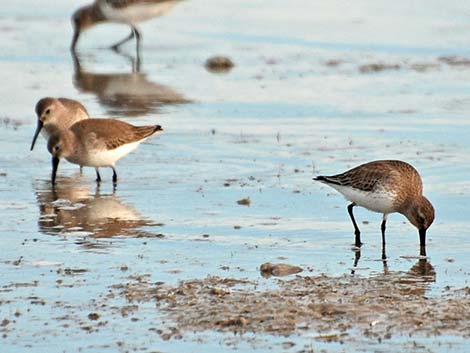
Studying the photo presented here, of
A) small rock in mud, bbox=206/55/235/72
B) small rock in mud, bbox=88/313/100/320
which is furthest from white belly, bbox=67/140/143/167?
small rock in mud, bbox=206/55/235/72

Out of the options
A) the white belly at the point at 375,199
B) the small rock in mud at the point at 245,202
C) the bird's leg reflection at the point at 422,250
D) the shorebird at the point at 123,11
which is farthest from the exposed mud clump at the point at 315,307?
the shorebird at the point at 123,11

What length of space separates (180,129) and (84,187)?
2.84 m

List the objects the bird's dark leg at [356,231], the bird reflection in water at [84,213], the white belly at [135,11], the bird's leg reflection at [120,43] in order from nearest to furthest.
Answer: the bird's dark leg at [356,231] < the bird reflection in water at [84,213] < the bird's leg reflection at [120,43] < the white belly at [135,11]

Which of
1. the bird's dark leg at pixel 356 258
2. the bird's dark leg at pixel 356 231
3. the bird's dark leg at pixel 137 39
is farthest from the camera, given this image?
the bird's dark leg at pixel 137 39

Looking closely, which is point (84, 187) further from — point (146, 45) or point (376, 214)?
point (146, 45)

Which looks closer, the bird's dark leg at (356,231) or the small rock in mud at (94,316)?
the small rock in mud at (94,316)

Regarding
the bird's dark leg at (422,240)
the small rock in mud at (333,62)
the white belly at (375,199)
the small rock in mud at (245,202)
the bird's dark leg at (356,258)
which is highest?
the white belly at (375,199)

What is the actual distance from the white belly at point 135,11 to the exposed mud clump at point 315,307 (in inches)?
592

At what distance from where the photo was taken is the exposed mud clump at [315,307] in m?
8.05

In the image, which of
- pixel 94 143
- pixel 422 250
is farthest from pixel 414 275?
pixel 94 143

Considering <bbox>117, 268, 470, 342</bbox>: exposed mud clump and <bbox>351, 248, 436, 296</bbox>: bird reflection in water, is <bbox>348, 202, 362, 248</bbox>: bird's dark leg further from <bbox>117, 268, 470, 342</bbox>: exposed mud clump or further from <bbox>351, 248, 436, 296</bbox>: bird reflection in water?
<bbox>117, 268, 470, 342</bbox>: exposed mud clump

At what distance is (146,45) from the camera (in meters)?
23.3

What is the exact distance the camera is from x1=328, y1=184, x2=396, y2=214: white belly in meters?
10.8

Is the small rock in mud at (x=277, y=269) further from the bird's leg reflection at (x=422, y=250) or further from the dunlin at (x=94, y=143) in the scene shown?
the dunlin at (x=94, y=143)
